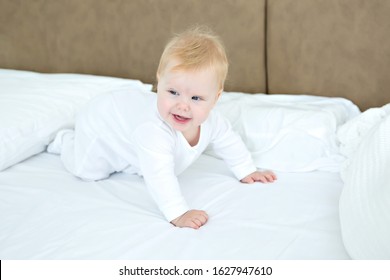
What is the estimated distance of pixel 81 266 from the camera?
0.96 metres

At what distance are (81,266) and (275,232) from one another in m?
0.43

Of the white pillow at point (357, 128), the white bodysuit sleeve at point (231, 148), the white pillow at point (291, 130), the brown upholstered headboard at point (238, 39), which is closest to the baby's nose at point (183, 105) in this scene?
the white bodysuit sleeve at point (231, 148)

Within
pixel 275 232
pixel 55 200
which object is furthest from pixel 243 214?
pixel 55 200

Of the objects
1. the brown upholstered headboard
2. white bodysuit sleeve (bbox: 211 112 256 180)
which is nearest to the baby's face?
white bodysuit sleeve (bbox: 211 112 256 180)

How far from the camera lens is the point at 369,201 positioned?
3.15ft

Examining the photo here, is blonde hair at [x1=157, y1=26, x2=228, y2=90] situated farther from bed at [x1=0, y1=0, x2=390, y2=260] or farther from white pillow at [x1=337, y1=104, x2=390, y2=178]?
white pillow at [x1=337, y1=104, x2=390, y2=178]

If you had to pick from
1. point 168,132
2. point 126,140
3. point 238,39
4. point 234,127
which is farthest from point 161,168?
point 238,39

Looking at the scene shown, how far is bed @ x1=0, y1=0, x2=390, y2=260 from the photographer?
3.36ft

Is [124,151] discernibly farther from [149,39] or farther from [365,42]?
[365,42]

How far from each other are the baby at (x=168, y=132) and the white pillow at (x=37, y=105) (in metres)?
0.06

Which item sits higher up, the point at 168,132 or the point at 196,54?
the point at 196,54

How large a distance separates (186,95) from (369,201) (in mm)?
472

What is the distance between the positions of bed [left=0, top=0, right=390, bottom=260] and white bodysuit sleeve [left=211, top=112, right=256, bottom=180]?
46 millimetres

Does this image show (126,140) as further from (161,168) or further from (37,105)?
(37,105)
